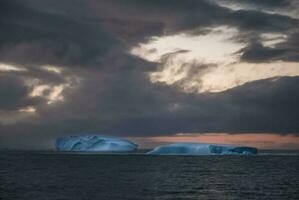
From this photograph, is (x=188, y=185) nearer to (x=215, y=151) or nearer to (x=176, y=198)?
(x=176, y=198)

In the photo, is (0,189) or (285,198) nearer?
(285,198)

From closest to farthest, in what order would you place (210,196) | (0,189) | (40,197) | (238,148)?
(40,197) → (210,196) → (0,189) → (238,148)

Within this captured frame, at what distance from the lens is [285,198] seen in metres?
54.9

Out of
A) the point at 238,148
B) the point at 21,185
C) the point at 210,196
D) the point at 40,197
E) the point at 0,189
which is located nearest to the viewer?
the point at 40,197

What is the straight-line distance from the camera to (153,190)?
62.5 m

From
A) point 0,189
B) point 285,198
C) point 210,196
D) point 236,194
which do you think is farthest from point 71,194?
point 285,198

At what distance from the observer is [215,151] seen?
195750 mm

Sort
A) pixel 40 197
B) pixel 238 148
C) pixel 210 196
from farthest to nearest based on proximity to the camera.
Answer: pixel 238 148 → pixel 210 196 → pixel 40 197

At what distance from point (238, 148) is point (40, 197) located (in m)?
148

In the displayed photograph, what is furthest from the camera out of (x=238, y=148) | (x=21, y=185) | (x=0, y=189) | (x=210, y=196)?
(x=238, y=148)

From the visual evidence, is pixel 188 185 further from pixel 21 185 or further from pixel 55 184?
pixel 21 185

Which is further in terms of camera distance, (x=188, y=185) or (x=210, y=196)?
(x=188, y=185)

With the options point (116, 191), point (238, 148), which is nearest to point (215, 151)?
point (238, 148)

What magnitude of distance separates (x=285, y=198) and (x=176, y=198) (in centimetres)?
1261
